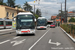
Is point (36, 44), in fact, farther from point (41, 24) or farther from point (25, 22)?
point (41, 24)

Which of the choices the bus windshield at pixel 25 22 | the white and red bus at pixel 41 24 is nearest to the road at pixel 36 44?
the bus windshield at pixel 25 22

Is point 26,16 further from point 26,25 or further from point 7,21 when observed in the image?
point 7,21

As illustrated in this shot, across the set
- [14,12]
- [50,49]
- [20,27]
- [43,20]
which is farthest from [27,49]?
[14,12]

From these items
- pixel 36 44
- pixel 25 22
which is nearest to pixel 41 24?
pixel 25 22

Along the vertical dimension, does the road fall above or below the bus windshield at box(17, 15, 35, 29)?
below

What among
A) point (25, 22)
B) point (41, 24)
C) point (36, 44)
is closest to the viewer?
point (36, 44)

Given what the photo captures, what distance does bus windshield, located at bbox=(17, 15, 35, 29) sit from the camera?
1909 centimetres

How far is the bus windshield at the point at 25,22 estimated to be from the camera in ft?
62.6

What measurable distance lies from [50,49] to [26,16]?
421 inches

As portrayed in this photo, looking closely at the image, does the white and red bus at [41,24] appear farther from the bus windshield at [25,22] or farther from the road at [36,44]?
the road at [36,44]

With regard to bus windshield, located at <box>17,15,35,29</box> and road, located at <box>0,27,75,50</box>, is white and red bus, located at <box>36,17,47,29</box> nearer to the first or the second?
bus windshield, located at <box>17,15,35,29</box>

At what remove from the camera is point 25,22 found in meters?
19.4

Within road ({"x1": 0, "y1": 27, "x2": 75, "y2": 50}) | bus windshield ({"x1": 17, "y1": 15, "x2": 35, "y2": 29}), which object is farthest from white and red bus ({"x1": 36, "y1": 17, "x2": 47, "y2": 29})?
road ({"x1": 0, "y1": 27, "x2": 75, "y2": 50})

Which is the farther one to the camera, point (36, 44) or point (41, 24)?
point (41, 24)
